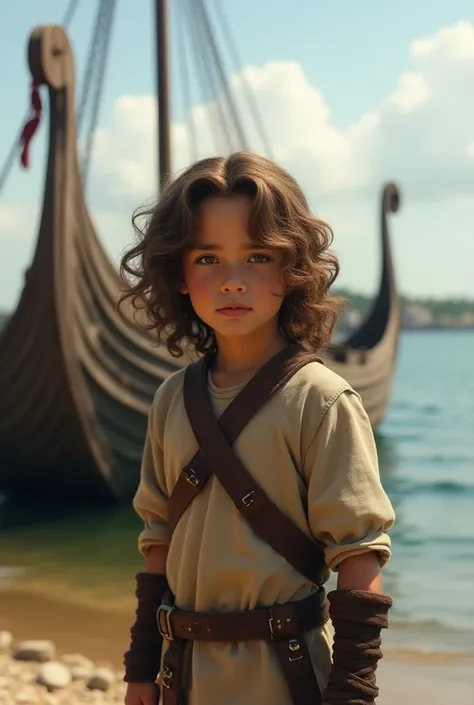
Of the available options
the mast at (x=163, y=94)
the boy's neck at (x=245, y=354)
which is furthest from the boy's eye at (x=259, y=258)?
the mast at (x=163, y=94)

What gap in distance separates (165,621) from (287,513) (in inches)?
9.8

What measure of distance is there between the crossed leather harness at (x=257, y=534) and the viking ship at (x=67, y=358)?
5389 millimetres

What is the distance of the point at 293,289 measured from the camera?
1487 millimetres

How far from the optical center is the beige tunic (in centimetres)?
134

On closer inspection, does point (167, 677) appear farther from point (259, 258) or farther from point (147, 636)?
point (259, 258)

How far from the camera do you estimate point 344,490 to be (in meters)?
1.33

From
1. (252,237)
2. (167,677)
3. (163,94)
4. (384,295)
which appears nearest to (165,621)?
(167,677)

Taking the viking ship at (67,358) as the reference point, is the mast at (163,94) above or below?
above

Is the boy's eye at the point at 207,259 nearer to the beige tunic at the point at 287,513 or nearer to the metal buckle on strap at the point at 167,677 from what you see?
the beige tunic at the point at 287,513

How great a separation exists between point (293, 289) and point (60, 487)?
22.6 ft

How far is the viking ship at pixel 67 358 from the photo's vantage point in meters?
6.83

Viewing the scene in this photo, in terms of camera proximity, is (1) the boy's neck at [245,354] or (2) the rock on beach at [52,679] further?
(2) the rock on beach at [52,679]

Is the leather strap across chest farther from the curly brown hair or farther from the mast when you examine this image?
the mast

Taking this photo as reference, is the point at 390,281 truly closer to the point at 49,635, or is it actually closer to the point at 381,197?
the point at 381,197
